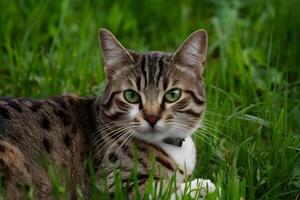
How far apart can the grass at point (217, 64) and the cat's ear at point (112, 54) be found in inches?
26.0

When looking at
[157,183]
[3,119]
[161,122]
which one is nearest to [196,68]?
[161,122]

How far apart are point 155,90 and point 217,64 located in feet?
5.81

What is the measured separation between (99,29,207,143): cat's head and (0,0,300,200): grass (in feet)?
0.96

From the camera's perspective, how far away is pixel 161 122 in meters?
4.05

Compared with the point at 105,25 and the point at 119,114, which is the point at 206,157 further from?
the point at 105,25

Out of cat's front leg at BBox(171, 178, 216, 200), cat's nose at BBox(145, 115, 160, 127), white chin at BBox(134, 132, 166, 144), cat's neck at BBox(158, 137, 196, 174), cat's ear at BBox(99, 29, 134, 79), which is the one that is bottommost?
cat's front leg at BBox(171, 178, 216, 200)

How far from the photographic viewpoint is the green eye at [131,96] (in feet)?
13.8

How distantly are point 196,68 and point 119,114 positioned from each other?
21.9 inches

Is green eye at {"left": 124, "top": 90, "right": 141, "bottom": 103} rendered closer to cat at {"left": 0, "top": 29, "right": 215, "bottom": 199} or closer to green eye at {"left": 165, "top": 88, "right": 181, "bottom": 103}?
cat at {"left": 0, "top": 29, "right": 215, "bottom": 199}

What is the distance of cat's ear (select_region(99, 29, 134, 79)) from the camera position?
171 inches

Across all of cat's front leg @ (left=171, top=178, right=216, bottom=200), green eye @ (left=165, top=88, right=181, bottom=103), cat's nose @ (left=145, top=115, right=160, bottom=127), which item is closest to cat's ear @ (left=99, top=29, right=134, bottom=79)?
green eye @ (left=165, top=88, right=181, bottom=103)

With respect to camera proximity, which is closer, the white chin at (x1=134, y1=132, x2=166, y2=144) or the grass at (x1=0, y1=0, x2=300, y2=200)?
the white chin at (x1=134, y1=132, x2=166, y2=144)

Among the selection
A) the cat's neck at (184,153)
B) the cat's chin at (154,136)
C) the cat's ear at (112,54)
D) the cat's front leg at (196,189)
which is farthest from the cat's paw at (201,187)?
the cat's ear at (112,54)

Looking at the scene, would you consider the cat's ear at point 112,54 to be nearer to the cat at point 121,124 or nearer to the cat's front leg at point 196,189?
the cat at point 121,124
